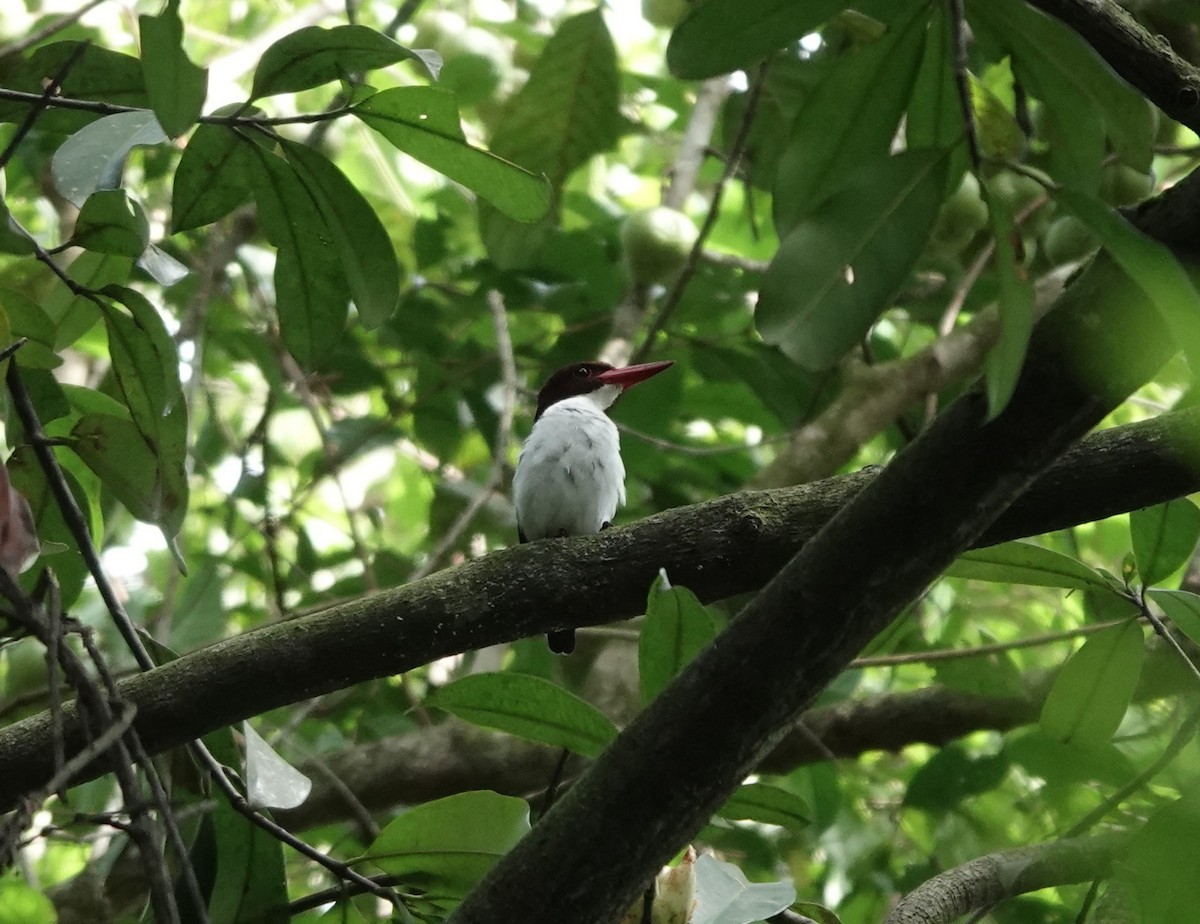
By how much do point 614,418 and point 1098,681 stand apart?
7.68ft

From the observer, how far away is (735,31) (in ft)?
5.13

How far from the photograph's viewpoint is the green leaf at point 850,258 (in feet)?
4.50

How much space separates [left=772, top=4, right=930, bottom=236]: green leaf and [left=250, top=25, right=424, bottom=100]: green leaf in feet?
1.72

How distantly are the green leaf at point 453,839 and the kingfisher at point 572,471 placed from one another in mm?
1693

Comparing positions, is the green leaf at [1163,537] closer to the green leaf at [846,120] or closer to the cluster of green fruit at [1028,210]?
the green leaf at [846,120]

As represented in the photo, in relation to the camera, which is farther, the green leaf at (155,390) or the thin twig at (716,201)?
the thin twig at (716,201)

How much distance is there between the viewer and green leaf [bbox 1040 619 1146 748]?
2.00 metres

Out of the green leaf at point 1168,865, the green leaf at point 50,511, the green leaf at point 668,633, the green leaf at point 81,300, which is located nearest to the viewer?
the green leaf at point 1168,865

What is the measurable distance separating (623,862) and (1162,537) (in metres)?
1.08

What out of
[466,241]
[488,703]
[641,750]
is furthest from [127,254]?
[466,241]

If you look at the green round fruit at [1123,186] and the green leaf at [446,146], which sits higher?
the green leaf at [446,146]

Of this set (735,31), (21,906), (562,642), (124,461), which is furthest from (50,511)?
(562,642)

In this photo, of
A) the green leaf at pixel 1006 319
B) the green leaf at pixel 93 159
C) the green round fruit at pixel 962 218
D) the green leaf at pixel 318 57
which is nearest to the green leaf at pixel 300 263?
the green leaf at pixel 318 57

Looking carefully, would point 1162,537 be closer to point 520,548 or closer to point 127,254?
point 520,548
